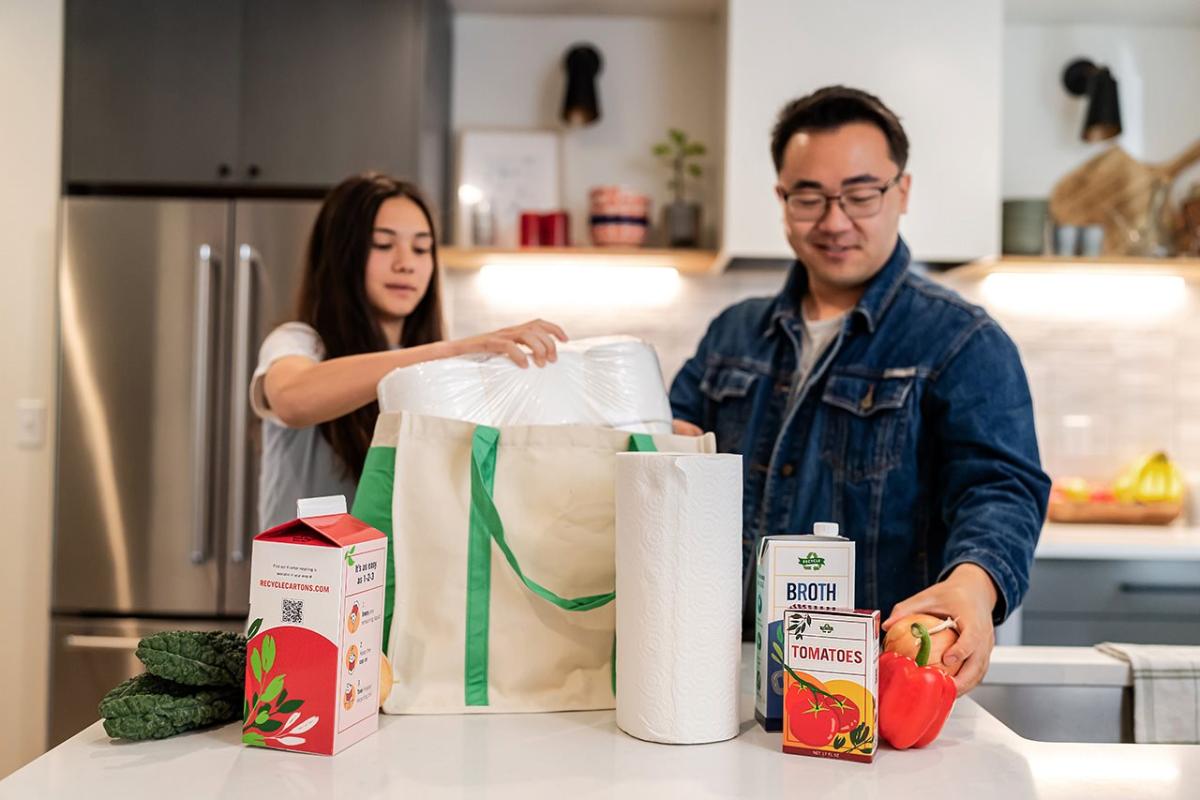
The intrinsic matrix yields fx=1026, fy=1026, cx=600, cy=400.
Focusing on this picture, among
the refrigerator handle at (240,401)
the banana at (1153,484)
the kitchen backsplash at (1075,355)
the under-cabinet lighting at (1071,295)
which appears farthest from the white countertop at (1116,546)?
the refrigerator handle at (240,401)

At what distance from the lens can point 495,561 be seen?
2.97 ft

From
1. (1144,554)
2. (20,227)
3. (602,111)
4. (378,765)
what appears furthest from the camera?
(602,111)

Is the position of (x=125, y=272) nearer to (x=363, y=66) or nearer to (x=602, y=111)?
(x=363, y=66)

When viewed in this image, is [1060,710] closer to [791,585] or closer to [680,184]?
[791,585]

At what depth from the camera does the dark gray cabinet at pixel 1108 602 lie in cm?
246

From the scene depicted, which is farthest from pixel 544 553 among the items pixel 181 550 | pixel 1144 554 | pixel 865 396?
pixel 1144 554

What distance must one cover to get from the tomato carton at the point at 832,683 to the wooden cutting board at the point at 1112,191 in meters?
2.61

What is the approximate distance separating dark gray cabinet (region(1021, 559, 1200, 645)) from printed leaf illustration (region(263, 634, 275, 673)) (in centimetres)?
209

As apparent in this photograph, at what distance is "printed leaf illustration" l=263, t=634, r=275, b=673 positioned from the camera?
2.63ft

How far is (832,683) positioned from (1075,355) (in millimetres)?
2585

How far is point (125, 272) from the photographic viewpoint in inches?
100

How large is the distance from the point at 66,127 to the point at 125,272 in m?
0.40

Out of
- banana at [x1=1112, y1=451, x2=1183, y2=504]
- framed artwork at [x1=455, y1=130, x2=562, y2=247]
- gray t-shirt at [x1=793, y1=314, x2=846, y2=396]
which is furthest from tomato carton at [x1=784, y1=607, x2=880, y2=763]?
banana at [x1=1112, y1=451, x2=1183, y2=504]

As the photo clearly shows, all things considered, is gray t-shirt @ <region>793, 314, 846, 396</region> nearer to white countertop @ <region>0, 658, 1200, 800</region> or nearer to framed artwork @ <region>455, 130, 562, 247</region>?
white countertop @ <region>0, 658, 1200, 800</region>
